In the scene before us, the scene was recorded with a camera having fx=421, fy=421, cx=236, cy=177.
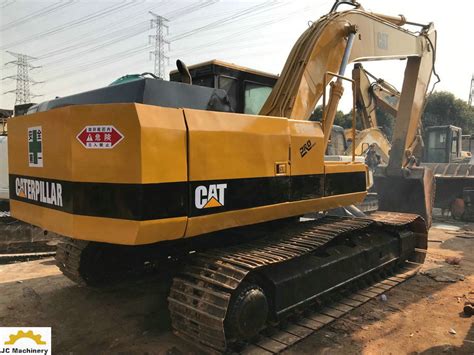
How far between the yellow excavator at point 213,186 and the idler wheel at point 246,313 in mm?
12

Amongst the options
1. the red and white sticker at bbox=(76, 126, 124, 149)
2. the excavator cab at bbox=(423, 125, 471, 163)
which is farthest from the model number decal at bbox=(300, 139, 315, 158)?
the excavator cab at bbox=(423, 125, 471, 163)

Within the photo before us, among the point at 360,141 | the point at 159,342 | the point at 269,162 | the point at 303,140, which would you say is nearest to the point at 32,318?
the point at 159,342

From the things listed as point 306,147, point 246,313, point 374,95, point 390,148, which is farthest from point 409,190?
point 246,313

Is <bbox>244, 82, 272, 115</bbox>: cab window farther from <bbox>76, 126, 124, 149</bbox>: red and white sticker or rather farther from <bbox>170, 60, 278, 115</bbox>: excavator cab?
<bbox>76, 126, 124, 149</bbox>: red and white sticker

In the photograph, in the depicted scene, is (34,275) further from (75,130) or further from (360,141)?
(360,141)

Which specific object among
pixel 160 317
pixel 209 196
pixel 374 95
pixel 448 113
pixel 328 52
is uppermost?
pixel 448 113

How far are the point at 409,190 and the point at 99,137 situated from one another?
7.82m

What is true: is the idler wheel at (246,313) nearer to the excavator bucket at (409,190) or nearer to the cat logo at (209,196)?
the cat logo at (209,196)

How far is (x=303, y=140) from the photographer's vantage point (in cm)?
415

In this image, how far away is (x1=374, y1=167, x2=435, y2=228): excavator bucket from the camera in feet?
29.3

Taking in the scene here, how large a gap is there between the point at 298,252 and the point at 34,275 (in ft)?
13.7

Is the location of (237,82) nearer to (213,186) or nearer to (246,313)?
(213,186)

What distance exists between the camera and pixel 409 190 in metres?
9.13

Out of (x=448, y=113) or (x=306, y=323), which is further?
(x=448, y=113)
